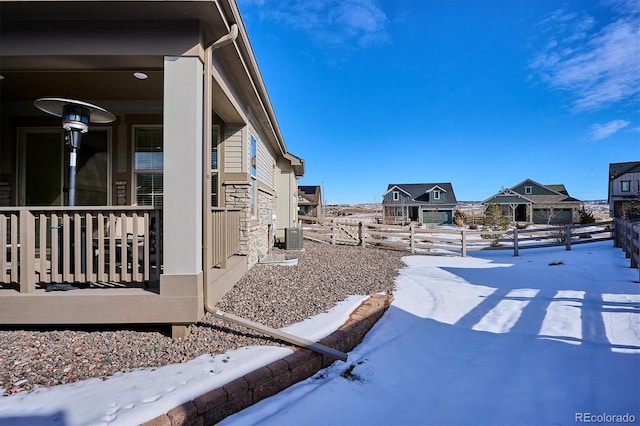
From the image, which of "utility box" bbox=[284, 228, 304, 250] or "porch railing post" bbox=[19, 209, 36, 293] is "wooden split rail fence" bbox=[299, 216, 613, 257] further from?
"porch railing post" bbox=[19, 209, 36, 293]

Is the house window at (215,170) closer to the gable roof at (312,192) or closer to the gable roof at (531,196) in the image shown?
the gable roof at (312,192)

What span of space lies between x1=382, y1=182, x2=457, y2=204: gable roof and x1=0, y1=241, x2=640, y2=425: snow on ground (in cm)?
2900

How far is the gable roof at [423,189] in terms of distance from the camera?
32.5 m

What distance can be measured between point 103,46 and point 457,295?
20.0ft

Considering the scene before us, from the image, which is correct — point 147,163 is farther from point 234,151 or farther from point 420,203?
point 420,203

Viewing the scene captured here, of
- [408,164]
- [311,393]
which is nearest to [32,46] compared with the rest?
[311,393]

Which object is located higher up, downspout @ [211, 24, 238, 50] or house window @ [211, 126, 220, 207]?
downspout @ [211, 24, 238, 50]

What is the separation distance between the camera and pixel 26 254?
299 cm

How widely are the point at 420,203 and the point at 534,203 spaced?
11.8m

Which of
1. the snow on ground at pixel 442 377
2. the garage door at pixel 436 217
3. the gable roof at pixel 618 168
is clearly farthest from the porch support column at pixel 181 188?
the gable roof at pixel 618 168

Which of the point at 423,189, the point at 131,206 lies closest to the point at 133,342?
the point at 131,206

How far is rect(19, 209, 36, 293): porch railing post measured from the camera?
298cm

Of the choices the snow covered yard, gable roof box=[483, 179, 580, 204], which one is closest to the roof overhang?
the snow covered yard

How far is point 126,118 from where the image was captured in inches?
208
